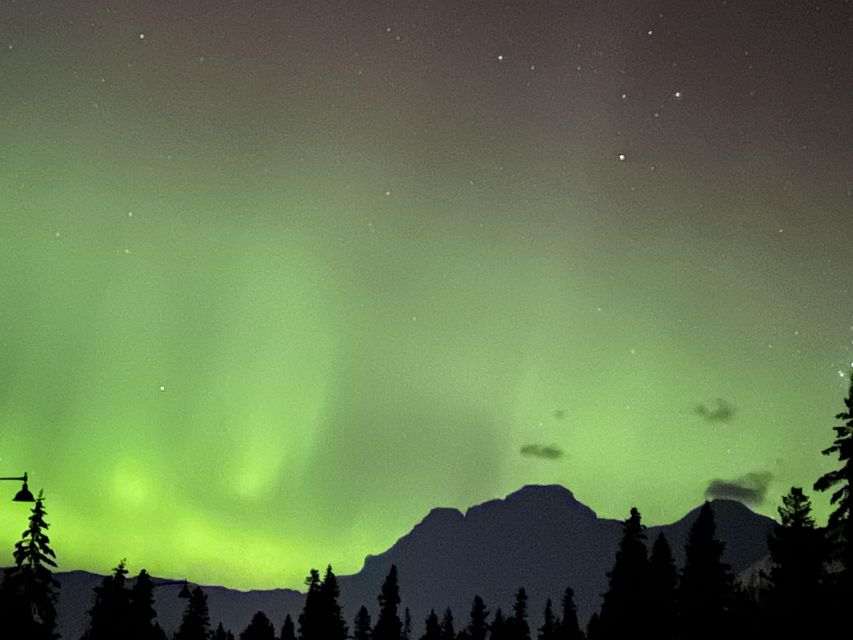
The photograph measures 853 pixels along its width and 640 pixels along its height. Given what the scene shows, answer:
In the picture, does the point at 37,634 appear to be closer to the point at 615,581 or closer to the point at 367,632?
the point at 615,581

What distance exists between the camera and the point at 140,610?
6019 centimetres

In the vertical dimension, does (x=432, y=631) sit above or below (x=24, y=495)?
above

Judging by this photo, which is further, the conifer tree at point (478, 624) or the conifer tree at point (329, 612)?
the conifer tree at point (478, 624)

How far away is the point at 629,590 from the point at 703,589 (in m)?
4.07

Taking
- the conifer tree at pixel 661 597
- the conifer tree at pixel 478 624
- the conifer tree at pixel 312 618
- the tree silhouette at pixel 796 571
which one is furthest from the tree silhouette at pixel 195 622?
the tree silhouette at pixel 796 571

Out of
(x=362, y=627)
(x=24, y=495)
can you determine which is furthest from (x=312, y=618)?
(x=24, y=495)

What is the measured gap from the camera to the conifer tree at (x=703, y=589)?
4653cm

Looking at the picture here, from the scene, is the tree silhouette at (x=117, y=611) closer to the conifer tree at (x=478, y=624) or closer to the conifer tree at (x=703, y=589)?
the conifer tree at (x=703, y=589)

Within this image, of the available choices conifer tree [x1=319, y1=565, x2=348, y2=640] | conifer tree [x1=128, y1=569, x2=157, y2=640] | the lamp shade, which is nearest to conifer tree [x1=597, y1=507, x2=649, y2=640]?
conifer tree [x1=128, y1=569, x2=157, y2=640]

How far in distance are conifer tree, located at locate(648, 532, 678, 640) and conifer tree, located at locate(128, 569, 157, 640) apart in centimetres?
2892

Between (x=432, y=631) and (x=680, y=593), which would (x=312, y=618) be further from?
(x=680, y=593)

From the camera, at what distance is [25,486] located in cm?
1961

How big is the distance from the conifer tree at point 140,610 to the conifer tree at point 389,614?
2602 centimetres

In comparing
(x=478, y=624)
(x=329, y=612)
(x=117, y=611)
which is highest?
(x=478, y=624)
